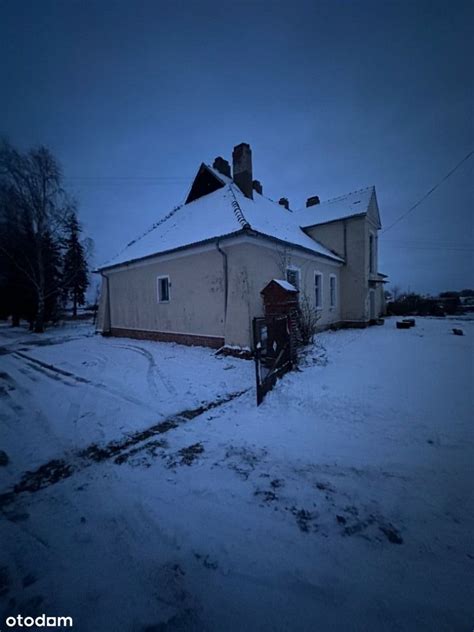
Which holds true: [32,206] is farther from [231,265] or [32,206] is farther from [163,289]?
[231,265]

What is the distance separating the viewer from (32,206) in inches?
601

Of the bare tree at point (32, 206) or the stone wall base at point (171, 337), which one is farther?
the bare tree at point (32, 206)

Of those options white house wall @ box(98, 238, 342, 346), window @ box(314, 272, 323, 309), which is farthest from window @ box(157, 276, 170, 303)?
window @ box(314, 272, 323, 309)

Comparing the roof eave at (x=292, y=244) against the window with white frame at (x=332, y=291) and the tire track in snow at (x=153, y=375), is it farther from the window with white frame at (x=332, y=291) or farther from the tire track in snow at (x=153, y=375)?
the tire track in snow at (x=153, y=375)

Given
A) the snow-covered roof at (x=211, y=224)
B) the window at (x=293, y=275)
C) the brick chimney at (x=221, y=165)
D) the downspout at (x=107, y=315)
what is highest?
the brick chimney at (x=221, y=165)

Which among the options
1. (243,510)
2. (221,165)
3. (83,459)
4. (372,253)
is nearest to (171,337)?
(83,459)

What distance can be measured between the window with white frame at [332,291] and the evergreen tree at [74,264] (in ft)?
58.2

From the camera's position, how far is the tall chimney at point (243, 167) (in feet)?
38.5

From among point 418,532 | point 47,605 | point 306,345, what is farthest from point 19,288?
point 418,532

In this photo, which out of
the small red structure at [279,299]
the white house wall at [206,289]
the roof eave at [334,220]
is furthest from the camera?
the roof eave at [334,220]

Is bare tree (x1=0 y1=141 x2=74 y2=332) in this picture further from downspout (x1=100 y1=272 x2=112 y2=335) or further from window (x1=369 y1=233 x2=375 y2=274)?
window (x1=369 y1=233 x2=375 y2=274)

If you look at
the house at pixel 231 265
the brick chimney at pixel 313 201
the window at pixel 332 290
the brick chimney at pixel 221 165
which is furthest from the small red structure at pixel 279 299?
the brick chimney at pixel 313 201

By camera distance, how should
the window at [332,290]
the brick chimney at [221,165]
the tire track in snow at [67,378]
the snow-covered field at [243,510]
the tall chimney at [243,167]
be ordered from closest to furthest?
the snow-covered field at [243,510], the tire track in snow at [67,378], the tall chimney at [243,167], the brick chimney at [221,165], the window at [332,290]

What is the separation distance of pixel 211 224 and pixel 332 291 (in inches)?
338
